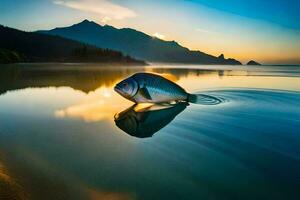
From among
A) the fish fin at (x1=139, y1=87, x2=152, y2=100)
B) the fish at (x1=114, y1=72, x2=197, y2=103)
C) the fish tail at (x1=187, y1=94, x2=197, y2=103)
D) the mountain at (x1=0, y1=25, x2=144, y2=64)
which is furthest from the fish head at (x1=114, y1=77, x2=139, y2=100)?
the mountain at (x1=0, y1=25, x2=144, y2=64)

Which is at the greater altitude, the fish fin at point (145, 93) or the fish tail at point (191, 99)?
the fish fin at point (145, 93)

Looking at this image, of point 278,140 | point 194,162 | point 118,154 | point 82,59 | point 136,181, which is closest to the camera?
point 136,181

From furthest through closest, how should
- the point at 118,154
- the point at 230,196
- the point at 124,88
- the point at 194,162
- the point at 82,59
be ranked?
the point at 82,59 < the point at 124,88 < the point at 118,154 < the point at 194,162 < the point at 230,196

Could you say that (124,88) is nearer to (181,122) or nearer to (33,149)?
(181,122)

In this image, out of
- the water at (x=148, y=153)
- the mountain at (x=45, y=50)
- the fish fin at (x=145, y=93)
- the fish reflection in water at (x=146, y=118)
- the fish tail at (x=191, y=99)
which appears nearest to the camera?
the water at (x=148, y=153)

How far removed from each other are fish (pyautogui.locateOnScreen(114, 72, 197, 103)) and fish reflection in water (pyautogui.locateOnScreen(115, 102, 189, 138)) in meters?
0.40

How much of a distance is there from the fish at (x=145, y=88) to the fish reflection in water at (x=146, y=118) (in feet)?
1.33

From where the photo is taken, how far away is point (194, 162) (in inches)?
189

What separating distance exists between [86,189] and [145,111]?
5.53 m

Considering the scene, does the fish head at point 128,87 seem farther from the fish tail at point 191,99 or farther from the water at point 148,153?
the fish tail at point 191,99

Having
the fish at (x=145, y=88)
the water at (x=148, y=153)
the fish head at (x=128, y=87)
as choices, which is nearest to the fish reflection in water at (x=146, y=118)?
the water at (x=148, y=153)

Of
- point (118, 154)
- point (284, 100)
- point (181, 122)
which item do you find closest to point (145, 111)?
point (181, 122)

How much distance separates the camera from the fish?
29.9 feet

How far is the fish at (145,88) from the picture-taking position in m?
9.10
